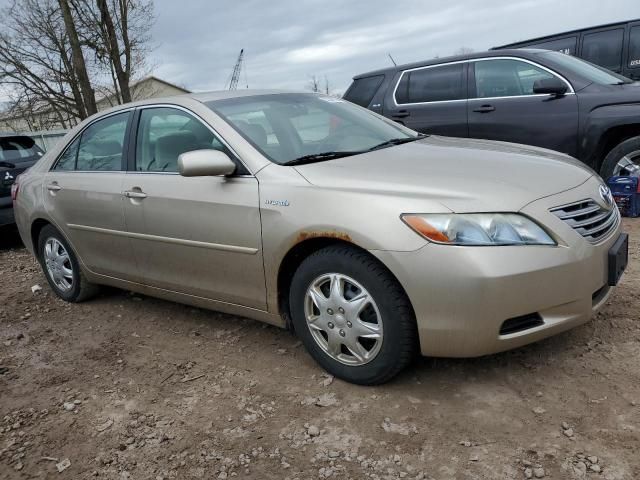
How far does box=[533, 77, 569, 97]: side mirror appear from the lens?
5.46m

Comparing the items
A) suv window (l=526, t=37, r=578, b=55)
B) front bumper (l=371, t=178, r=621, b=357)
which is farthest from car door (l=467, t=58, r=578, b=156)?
front bumper (l=371, t=178, r=621, b=357)

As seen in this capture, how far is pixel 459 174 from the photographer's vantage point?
265 centimetres

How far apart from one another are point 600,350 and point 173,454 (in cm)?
217

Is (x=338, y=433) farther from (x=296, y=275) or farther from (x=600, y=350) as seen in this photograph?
(x=600, y=350)

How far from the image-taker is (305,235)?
107 inches

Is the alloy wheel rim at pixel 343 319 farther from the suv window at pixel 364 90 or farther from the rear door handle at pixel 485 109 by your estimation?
the suv window at pixel 364 90

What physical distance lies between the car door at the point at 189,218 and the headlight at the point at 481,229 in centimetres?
95

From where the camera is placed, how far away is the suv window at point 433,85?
6.28 m

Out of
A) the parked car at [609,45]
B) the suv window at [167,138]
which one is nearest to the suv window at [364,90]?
the parked car at [609,45]

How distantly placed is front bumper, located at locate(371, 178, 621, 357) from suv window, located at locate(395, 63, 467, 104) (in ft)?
13.3

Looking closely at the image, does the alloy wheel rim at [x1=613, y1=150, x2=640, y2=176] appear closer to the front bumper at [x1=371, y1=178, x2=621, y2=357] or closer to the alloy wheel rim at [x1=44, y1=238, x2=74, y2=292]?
the front bumper at [x1=371, y1=178, x2=621, y2=357]

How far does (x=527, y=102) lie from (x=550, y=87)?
1.04 feet

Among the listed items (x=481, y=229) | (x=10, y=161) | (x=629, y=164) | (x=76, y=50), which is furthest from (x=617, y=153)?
(x=76, y=50)

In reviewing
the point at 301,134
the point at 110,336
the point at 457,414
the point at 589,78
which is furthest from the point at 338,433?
the point at 589,78
